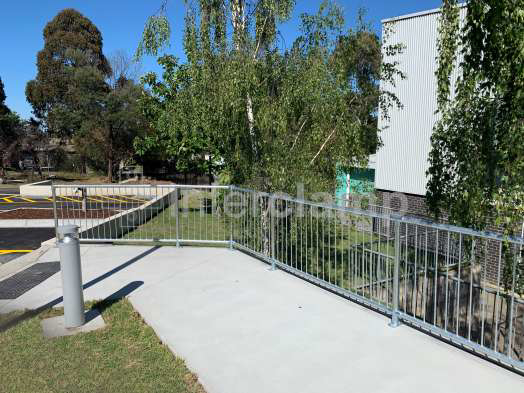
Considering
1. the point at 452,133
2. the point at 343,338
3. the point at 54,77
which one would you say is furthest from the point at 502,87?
the point at 54,77

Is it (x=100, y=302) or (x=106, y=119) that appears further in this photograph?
(x=106, y=119)

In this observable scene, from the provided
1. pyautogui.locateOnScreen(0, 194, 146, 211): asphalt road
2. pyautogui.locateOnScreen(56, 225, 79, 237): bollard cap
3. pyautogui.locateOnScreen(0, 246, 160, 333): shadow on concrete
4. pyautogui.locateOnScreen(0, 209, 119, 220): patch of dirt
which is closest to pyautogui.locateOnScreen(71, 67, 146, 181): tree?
pyautogui.locateOnScreen(0, 194, 146, 211): asphalt road

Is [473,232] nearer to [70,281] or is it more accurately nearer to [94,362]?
[94,362]

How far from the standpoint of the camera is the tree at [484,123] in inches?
141

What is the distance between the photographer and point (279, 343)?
13.7 feet

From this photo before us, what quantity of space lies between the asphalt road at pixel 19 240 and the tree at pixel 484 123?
7.99 metres

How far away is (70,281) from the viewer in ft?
15.3

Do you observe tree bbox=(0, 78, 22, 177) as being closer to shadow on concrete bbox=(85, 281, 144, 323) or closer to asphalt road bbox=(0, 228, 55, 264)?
asphalt road bbox=(0, 228, 55, 264)

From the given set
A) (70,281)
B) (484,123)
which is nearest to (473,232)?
(484,123)

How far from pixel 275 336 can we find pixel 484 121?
9.89 feet

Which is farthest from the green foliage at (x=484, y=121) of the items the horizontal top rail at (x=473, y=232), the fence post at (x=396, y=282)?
the fence post at (x=396, y=282)

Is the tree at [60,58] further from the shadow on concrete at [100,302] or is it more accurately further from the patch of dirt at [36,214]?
the shadow on concrete at [100,302]

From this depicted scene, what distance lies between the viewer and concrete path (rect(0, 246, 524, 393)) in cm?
348

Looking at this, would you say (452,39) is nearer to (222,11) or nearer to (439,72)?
(439,72)
